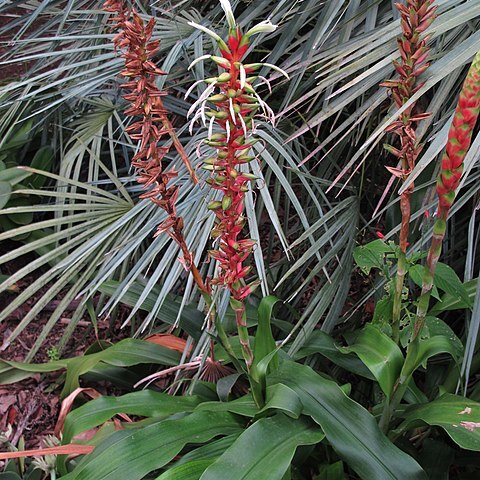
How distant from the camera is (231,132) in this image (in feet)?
2.79

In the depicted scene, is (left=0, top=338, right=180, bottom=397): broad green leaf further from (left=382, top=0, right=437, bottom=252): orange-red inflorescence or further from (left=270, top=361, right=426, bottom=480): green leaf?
(left=382, top=0, right=437, bottom=252): orange-red inflorescence

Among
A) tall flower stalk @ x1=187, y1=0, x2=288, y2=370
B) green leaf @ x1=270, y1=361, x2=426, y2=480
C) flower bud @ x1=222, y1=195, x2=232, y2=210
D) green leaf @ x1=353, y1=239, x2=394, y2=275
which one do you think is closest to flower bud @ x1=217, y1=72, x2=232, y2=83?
tall flower stalk @ x1=187, y1=0, x2=288, y2=370

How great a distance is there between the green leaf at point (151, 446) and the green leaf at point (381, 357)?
0.29 metres

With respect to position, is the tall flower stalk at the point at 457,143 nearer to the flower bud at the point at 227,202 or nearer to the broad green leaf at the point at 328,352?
the flower bud at the point at 227,202

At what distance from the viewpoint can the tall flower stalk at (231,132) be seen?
2.64 feet

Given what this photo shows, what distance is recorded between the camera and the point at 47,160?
89.0 inches

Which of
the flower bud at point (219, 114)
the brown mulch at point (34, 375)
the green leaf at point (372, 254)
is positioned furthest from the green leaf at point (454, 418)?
the brown mulch at point (34, 375)

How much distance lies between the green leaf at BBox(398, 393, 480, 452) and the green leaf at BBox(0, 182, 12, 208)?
144cm

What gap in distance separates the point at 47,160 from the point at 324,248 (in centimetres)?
104

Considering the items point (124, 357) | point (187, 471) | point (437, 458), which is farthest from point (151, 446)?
point (437, 458)

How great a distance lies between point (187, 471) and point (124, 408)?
0.85ft

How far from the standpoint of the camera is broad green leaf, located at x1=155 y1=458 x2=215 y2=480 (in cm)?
110

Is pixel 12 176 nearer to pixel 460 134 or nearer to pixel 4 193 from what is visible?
pixel 4 193

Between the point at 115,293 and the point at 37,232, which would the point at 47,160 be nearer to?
the point at 37,232
